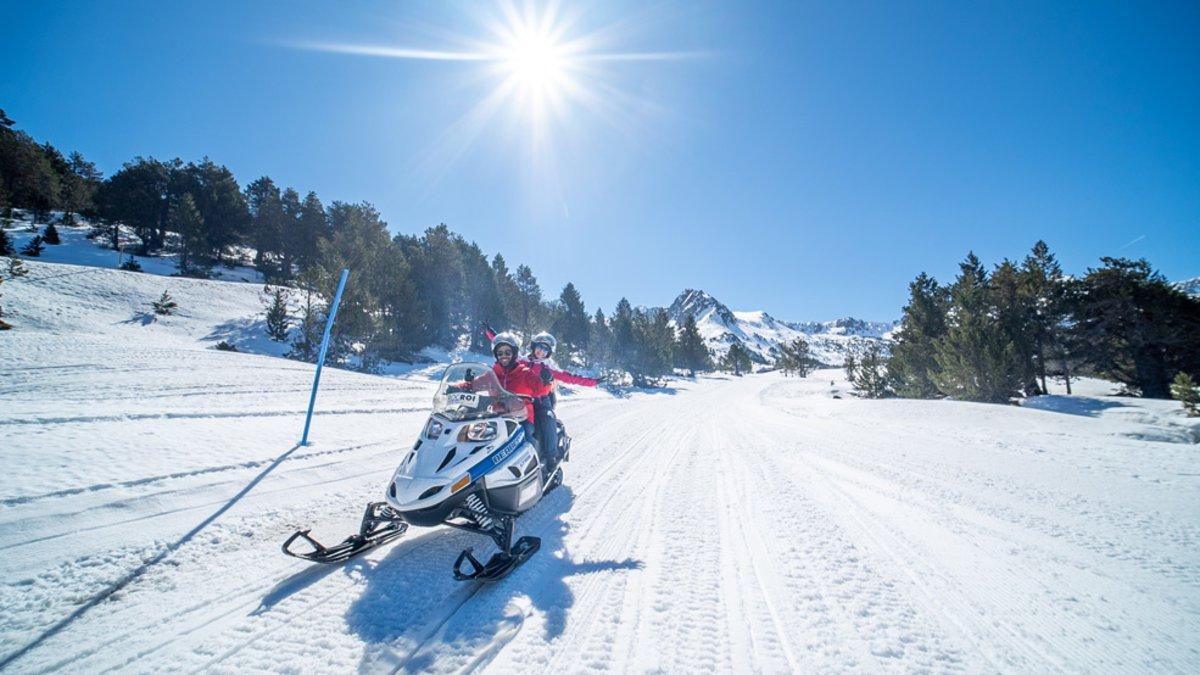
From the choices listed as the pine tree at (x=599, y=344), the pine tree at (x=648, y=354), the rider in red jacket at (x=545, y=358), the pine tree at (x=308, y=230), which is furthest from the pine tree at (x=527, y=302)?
the rider in red jacket at (x=545, y=358)

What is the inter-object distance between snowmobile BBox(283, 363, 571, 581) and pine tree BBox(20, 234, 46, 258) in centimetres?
5107

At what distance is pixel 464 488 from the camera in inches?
138

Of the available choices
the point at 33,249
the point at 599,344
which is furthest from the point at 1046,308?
the point at 33,249

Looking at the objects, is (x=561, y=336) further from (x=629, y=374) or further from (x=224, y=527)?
(x=224, y=527)

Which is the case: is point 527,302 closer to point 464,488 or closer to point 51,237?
point 51,237

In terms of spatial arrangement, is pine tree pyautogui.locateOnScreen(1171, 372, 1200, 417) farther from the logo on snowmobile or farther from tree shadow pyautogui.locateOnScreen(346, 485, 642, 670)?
the logo on snowmobile

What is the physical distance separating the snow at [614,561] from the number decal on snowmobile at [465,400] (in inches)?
54.9

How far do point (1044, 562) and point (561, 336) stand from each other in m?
54.8

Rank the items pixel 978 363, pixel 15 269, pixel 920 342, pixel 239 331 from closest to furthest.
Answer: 1. pixel 978 363
2. pixel 15 269
3. pixel 920 342
4. pixel 239 331

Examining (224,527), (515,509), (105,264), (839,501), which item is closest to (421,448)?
(515,509)

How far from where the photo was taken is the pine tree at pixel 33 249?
30.7 metres

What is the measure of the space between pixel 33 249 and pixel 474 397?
174 feet

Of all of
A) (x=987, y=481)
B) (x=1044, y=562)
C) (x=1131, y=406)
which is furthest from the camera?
(x=1131, y=406)

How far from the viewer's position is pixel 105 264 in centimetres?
3466
